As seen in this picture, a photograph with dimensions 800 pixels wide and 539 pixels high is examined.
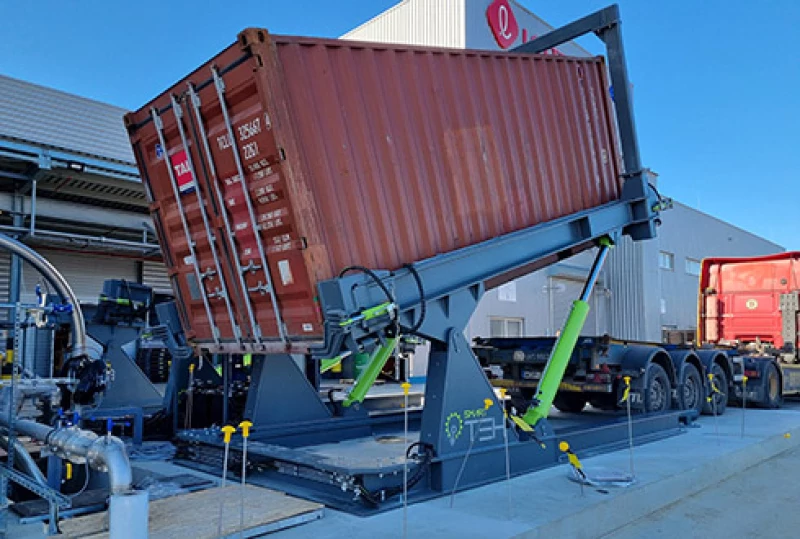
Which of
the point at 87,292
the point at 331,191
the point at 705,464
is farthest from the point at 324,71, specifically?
the point at 87,292

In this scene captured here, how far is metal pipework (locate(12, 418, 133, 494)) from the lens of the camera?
3.59 meters

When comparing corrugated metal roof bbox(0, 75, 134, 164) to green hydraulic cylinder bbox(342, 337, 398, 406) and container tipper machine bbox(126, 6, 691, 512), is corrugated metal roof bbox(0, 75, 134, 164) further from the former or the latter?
green hydraulic cylinder bbox(342, 337, 398, 406)

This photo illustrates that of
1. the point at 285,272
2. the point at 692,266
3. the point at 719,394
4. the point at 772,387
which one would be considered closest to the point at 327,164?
the point at 285,272

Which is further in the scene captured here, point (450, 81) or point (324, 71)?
point (450, 81)

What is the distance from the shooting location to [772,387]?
13094 millimetres

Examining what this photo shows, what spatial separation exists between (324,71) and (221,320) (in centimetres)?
268

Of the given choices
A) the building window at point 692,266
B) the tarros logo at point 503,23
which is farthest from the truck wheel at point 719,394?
the building window at point 692,266

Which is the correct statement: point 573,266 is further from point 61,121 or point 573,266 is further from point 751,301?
point 61,121

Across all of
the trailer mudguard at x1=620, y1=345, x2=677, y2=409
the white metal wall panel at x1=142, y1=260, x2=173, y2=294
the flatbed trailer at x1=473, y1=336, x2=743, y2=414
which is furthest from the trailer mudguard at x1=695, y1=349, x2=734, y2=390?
the white metal wall panel at x1=142, y1=260, x2=173, y2=294

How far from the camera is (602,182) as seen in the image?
7531 millimetres

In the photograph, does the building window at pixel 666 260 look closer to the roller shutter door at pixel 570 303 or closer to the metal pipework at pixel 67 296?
the roller shutter door at pixel 570 303

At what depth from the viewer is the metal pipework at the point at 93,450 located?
3.59m

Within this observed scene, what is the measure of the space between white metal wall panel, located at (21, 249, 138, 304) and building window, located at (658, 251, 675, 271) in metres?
23.1

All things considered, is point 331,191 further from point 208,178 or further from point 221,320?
point 221,320
